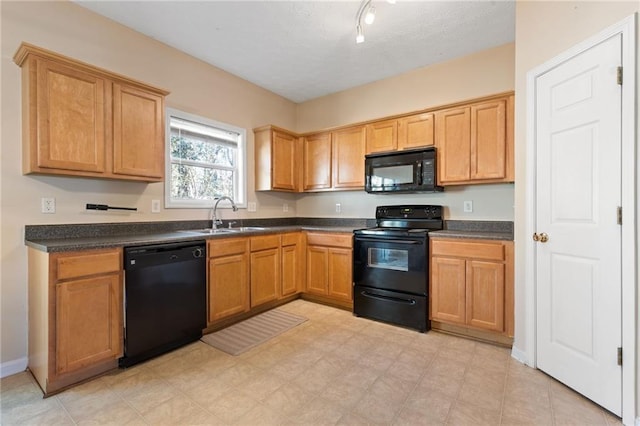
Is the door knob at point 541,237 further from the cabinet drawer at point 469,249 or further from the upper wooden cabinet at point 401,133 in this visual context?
the upper wooden cabinet at point 401,133

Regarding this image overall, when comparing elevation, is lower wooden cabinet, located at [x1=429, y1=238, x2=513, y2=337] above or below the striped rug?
above

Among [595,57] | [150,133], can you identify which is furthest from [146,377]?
[595,57]

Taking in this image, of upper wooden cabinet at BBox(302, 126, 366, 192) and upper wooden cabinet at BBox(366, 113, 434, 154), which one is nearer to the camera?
upper wooden cabinet at BBox(366, 113, 434, 154)

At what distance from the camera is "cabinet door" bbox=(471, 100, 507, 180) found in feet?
9.12

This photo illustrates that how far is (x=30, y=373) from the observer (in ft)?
6.96

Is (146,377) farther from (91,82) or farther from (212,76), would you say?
(212,76)

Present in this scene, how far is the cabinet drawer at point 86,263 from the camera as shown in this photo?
1.87 meters

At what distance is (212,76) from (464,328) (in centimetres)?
385

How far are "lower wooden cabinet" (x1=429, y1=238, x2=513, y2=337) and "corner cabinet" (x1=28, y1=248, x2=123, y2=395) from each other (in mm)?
2708

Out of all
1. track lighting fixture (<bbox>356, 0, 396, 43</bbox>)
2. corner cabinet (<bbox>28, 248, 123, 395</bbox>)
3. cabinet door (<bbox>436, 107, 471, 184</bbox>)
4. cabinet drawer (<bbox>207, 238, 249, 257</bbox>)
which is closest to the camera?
corner cabinet (<bbox>28, 248, 123, 395</bbox>)

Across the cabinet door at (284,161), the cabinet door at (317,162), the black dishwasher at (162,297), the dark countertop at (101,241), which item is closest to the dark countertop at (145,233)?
the dark countertop at (101,241)

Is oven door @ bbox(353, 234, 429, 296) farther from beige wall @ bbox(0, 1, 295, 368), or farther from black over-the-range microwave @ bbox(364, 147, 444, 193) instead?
beige wall @ bbox(0, 1, 295, 368)

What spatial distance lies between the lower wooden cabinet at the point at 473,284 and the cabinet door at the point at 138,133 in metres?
2.73

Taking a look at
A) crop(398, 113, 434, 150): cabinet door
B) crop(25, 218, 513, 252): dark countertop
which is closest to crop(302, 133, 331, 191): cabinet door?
crop(25, 218, 513, 252): dark countertop
